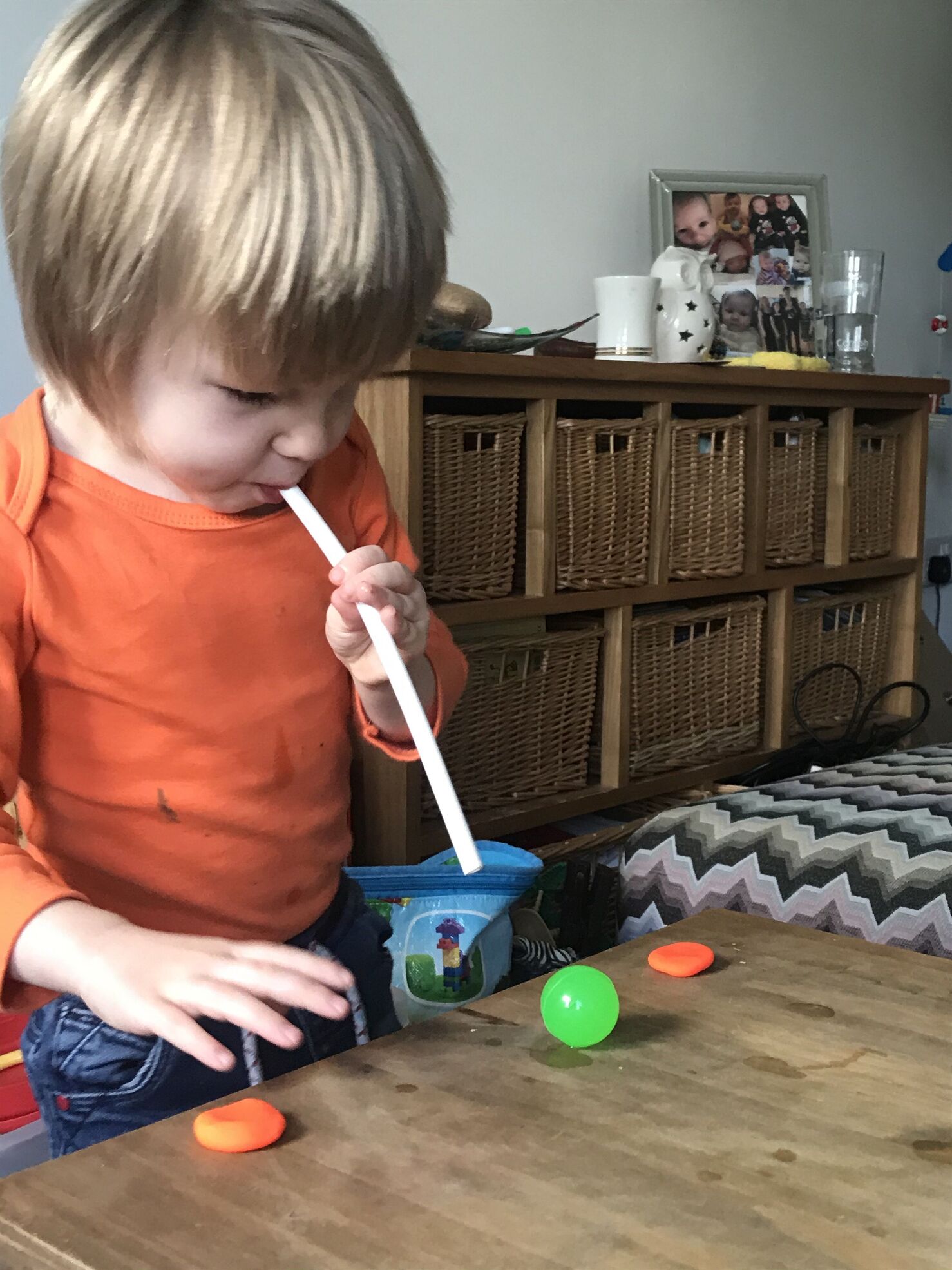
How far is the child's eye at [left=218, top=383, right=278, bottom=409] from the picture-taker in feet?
1.95

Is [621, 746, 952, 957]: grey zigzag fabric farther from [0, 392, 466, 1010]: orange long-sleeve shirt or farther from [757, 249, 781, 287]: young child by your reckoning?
[757, 249, 781, 287]: young child

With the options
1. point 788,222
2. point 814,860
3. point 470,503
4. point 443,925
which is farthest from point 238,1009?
point 788,222

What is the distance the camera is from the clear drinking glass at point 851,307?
215cm

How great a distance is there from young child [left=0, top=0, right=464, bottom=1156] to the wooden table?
1.9 inches

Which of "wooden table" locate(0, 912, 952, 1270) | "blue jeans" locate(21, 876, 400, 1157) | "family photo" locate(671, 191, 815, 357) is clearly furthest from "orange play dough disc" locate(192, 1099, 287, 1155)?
"family photo" locate(671, 191, 815, 357)

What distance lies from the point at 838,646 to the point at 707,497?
1.56 ft

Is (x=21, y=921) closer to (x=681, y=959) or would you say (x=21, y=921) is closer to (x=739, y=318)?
(x=681, y=959)

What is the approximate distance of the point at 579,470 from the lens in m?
1.55

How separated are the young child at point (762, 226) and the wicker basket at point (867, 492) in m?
0.38

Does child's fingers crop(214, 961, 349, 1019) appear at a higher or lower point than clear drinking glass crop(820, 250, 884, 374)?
lower

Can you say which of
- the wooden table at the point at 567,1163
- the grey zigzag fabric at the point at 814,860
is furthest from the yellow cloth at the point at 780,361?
the wooden table at the point at 567,1163

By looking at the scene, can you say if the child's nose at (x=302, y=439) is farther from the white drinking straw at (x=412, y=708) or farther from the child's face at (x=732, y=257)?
the child's face at (x=732, y=257)

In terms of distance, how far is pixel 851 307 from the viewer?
2186mm

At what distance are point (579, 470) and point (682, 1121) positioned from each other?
44.9 inches
